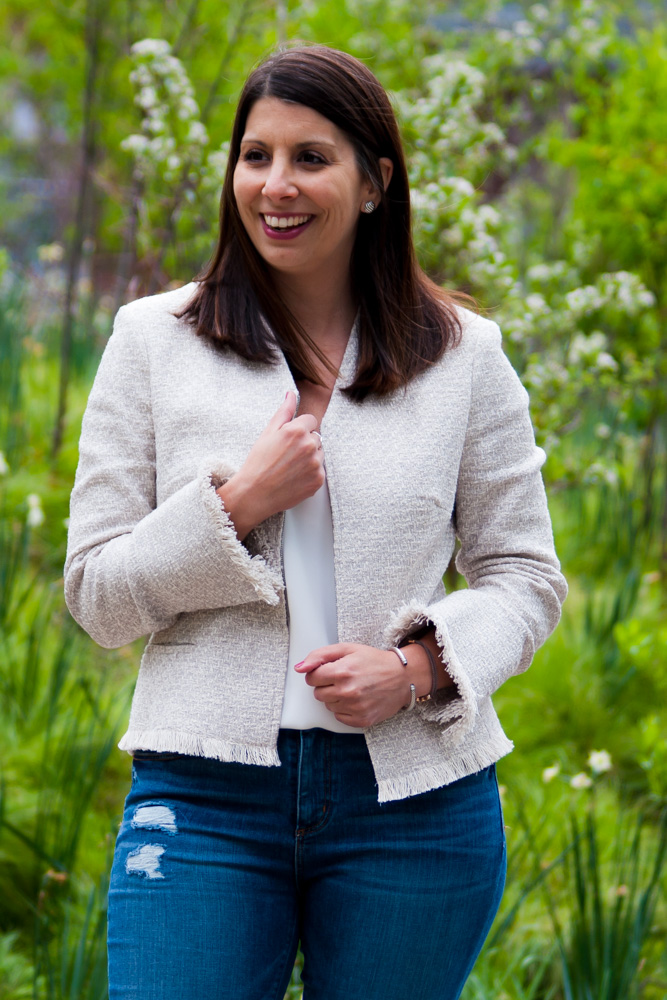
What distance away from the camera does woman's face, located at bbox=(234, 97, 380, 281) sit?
1.46 m

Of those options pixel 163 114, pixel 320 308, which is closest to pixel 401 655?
pixel 320 308

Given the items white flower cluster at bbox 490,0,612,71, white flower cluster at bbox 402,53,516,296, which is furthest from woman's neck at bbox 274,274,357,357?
white flower cluster at bbox 490,0,612,71

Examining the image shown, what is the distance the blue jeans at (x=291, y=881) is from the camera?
50.4 inches

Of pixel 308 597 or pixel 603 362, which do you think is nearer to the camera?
pixel 308 597

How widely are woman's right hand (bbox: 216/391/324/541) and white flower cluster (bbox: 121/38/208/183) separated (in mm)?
2290

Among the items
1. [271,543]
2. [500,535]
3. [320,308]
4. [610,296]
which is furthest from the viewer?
[610,296]

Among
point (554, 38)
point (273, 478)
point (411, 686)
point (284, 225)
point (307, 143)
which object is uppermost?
point (554, 38)

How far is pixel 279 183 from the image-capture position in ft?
4.73

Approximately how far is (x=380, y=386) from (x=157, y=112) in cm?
237

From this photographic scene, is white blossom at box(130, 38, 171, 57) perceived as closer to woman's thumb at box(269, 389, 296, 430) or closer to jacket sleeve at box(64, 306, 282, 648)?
jacket sleeve at box(64, 306, 282, 648)

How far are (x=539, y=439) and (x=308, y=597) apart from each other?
85.6 inches

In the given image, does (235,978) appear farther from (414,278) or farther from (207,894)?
(414,278)

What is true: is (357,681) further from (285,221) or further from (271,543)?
(285,221)

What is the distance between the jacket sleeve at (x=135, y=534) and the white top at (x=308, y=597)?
0.07 metres
